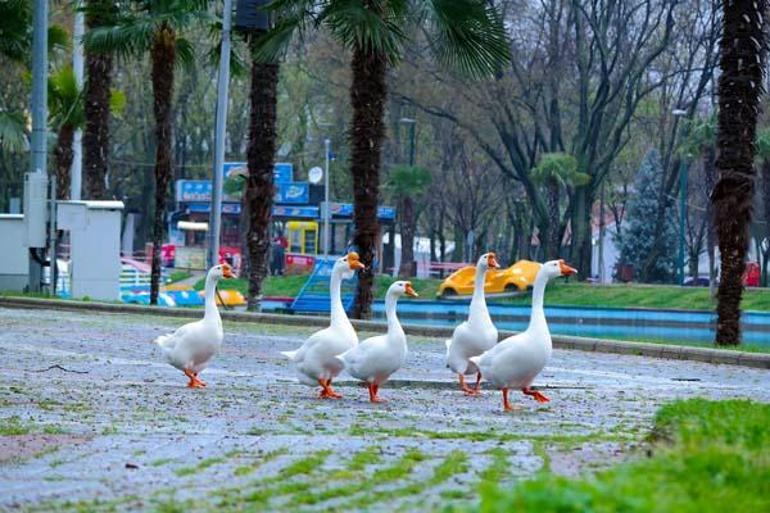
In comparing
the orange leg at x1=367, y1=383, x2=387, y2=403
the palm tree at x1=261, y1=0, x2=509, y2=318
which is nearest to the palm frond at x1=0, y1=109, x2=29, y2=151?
the palm tree at x1=261, y1=0, x2=509, y2=318

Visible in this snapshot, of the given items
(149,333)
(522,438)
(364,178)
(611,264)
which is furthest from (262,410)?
(611,264)

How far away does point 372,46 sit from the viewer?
2694 centimetres

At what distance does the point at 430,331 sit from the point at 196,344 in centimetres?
1169

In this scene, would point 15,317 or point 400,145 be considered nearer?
point 15,317

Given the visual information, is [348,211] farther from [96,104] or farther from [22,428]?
[22,428]

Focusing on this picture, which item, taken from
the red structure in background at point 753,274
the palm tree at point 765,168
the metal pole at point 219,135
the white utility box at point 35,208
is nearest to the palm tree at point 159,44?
the metal pole at point 219,135

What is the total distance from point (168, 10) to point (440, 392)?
67.6 ft

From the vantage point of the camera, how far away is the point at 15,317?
28.4 metres

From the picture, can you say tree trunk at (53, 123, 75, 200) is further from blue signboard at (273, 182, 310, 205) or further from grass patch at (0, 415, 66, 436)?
grass patch at (0, 415, 66, 436)

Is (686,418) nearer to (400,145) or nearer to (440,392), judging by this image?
(440,392)

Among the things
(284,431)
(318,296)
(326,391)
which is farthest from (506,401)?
(318,296)

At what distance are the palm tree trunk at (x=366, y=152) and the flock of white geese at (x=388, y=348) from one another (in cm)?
1197

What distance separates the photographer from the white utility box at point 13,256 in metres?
37.3

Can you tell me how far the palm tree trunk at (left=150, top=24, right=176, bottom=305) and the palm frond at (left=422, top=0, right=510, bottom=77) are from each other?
932 centimetres
